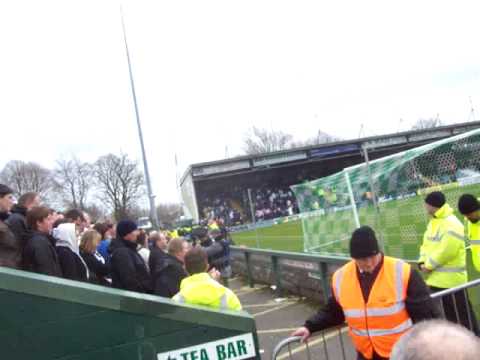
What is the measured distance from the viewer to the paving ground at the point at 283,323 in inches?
243

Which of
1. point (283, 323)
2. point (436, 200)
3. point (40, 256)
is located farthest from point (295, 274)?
point (40, 256)

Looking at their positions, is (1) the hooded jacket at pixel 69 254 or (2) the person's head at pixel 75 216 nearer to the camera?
(1) the hooded jacket at pixel 69 254

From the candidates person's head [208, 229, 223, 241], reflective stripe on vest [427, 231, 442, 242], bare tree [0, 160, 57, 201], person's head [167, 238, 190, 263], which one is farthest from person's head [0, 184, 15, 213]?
bare tree [0, 160, 57, 201]

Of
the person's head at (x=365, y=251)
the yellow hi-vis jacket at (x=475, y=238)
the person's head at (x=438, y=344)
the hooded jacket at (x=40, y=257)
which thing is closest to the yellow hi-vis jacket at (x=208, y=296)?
the person's head at (x=365, y=251)

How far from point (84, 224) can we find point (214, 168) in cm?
3461

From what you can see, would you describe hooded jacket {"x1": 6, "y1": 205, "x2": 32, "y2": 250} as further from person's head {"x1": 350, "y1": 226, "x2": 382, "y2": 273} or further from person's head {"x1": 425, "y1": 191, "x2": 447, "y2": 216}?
person's head {"x1": 425, "y1": 191, "x2": 447, "y2": 216}

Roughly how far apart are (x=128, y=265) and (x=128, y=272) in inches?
2.9

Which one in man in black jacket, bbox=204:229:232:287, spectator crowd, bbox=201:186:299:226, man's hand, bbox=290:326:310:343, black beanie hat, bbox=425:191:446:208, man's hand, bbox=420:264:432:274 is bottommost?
spectator crowd, bbox=201:186:299:226

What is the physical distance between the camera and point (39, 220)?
4637 mm

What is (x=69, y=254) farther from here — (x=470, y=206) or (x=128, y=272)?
(x=470, y=206)

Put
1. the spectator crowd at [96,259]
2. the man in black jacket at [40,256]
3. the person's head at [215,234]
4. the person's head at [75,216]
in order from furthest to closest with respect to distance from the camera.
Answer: the person's head at [215,234], the person's head at [75,216], the man in black jacket at [40,256], the spectator crowd at [96,259]

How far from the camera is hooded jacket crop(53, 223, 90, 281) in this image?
4.75 m

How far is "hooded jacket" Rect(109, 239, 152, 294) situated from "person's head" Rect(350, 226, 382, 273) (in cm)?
274

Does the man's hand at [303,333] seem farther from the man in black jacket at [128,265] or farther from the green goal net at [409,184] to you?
the green goal net at [409,184]
